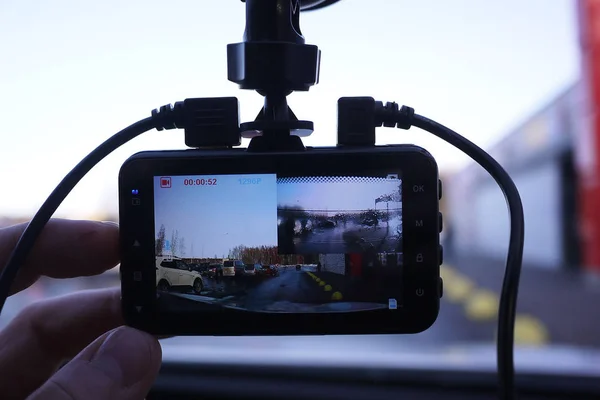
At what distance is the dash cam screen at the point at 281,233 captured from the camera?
88cm

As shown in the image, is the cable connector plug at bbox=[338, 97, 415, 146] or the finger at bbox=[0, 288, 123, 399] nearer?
the cable connector plug at bbox=[338, 97, 415, 146]

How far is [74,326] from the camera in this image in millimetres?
1135

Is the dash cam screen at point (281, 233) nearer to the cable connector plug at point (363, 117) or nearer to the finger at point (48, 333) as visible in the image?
the cable connector plug at point (363, 117)

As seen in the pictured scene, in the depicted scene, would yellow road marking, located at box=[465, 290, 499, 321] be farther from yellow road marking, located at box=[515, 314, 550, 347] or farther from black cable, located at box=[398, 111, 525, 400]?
black cable, located at box=[398, 111, 525, 400]

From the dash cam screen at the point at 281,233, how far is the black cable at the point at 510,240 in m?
0.09

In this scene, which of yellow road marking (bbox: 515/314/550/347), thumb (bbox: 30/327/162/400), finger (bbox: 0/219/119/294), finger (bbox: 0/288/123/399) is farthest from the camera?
yellow road marking (bbox: 515/314/550/347)

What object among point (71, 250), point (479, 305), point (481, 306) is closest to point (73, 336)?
point (71, 250)

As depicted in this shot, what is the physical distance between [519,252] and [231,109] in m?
0.42

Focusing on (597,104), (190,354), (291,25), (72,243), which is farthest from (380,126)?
(597,104)

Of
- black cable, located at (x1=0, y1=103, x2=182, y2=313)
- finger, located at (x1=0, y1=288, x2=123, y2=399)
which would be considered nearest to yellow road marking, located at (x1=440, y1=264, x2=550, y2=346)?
finger, located at (x1=0, y1=288, x2=123, y2=399)

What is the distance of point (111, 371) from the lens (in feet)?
2.75

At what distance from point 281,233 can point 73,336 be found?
1.64ft

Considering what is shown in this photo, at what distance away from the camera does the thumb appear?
0.80 metres

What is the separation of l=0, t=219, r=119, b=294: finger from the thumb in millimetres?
168
